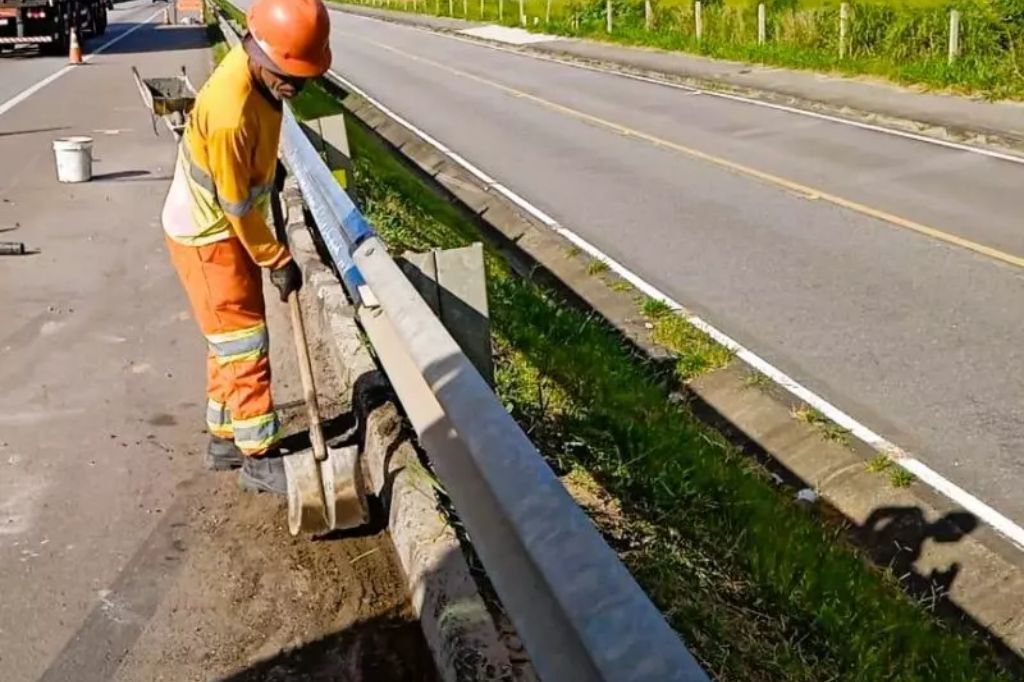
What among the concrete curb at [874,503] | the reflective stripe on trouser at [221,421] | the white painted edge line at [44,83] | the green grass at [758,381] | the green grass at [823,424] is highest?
the white painted edge line at [44,83]

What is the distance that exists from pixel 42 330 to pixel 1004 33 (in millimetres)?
16847

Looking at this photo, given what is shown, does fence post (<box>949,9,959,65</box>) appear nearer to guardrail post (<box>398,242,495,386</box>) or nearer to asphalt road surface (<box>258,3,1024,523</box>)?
asphalt road surface (<box>258,3,1024,523</box>)

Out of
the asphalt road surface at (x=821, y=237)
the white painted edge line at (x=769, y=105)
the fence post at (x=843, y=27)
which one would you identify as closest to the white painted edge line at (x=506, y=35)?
the white painted edge line at (x=769, y=105)

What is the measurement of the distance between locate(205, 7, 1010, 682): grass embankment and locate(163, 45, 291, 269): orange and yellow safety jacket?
165 cm

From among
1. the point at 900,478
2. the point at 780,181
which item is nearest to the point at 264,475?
the point at 900,478

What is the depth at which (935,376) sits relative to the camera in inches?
297

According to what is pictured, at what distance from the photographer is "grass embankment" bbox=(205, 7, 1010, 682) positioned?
4.48 metres

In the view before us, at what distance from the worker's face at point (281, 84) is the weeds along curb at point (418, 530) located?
52.3 inches

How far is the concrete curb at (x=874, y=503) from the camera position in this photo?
5.53 meters

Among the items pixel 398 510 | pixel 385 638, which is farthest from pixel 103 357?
pixel 385 638

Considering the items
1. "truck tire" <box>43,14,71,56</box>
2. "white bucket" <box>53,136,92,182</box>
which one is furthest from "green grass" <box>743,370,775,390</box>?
"truck tire" <box>43,14,71,56</box>

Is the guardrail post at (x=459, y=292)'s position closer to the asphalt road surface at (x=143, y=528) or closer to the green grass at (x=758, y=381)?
the asphalt road surface at (x=143, y=528)

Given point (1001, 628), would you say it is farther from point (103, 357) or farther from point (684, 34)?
point (684, 34)

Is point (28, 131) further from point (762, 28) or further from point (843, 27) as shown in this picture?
point (762, 28)
